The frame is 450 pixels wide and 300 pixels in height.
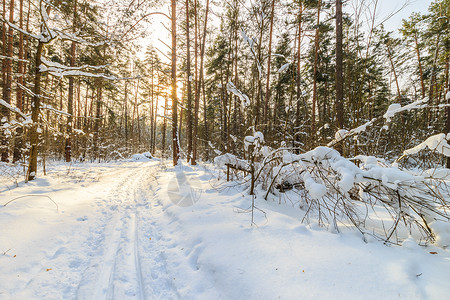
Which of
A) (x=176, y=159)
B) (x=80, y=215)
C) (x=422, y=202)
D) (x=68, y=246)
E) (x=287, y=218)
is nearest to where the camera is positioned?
(x=422, y=202)

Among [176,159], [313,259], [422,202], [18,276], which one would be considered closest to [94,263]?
[18,276]

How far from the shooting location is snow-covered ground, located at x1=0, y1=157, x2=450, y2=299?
149cm

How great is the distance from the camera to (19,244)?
2211mm

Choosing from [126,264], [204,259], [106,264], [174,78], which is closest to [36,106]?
[106,264]

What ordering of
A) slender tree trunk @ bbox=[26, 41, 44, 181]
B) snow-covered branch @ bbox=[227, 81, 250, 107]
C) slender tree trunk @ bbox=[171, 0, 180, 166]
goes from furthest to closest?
slender tree trunk @ bbox=[171, 0, 180, 166] → slender tree trunk @ bbox=[26, 41, 44, 181] → snow-covered branch @ bbox=[227, 81, 250, 107]

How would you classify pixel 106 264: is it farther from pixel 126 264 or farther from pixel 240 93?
pixel 240 93

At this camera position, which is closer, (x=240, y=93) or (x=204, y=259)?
(x=204, y=259)

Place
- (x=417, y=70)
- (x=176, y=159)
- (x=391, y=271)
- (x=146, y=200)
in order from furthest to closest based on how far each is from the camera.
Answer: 1. (x=417, y=70)
2. (x=176, y=159)
3. (x=146, y=200)
4. (x=391, y=271)

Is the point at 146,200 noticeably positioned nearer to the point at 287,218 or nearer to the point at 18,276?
the point at 18,276

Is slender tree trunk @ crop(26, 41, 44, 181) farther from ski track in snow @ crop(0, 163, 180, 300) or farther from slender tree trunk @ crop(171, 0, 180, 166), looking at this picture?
slender tree trunk @ crop(171, 0, 180, 166)

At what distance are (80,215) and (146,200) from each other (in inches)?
62.6

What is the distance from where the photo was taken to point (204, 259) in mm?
2145

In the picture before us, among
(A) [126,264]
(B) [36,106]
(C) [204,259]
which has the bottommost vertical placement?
(A) [126,264]

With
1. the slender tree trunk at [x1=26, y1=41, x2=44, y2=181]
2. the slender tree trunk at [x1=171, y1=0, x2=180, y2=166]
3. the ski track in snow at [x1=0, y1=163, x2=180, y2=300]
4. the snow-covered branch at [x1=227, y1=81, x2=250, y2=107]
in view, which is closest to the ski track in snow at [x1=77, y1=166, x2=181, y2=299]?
the ski track in snow at [x1=0, y1=163, x2=180, y2=300]
